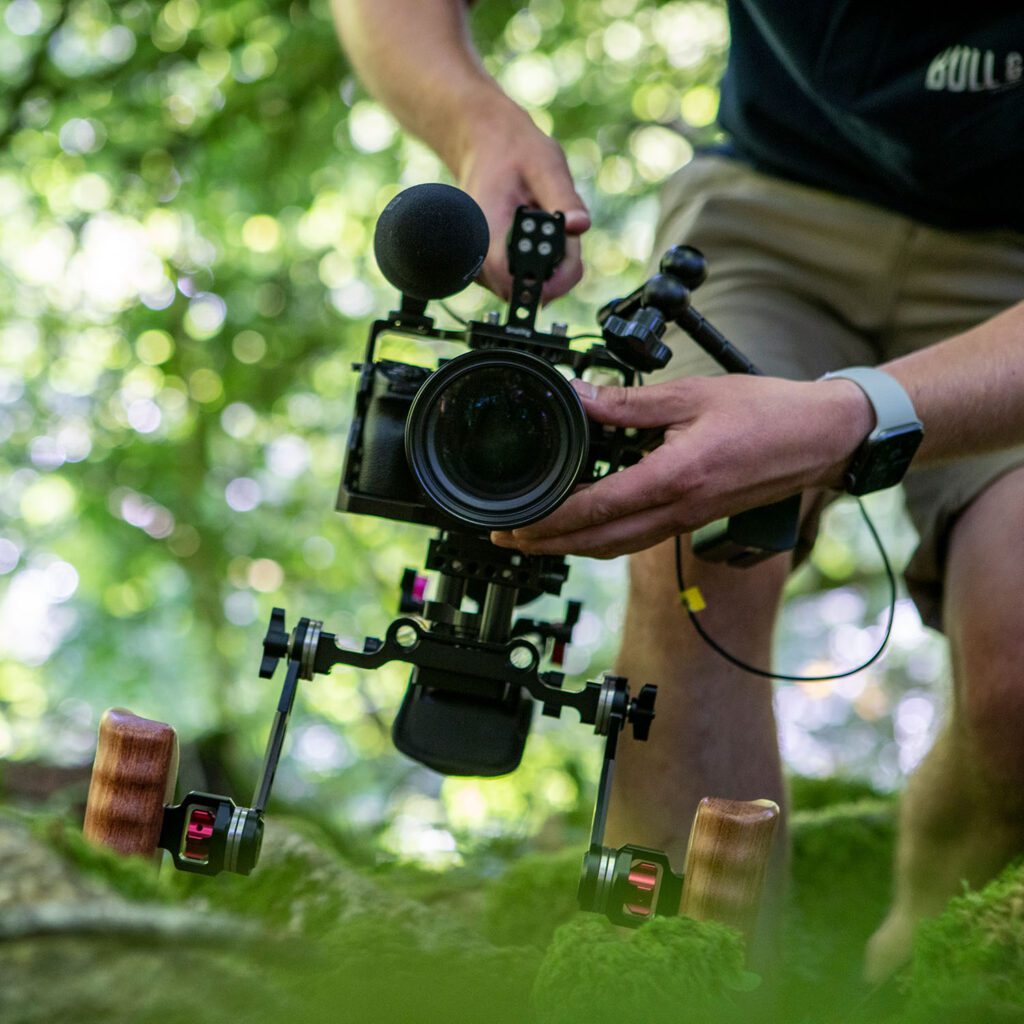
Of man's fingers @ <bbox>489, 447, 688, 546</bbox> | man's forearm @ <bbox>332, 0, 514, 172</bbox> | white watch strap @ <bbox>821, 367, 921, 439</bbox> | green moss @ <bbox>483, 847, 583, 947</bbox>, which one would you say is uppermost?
man's forearm @ <bbox>332, 0, 514, 172</bbox>

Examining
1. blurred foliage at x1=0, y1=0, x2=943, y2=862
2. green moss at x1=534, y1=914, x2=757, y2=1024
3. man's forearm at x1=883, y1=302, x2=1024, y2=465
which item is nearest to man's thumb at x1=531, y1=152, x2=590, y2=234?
man's forearm at x1=883, y1=302, x2=1024, y2=465

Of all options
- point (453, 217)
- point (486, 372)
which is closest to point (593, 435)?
point (486, 372)

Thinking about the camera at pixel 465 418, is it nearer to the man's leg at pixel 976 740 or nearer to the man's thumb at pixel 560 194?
the man's thumb at pixel 560 194

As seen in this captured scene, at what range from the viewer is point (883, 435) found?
1.46 metres

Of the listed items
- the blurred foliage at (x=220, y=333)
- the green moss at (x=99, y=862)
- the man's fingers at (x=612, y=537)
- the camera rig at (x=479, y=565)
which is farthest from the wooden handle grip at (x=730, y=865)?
the blurred foliage at (x=220, y=333)

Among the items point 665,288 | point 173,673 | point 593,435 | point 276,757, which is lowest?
point 173,673

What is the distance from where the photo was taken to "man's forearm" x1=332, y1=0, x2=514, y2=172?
1.91 metres

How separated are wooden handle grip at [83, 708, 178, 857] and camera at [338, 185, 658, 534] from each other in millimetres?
354

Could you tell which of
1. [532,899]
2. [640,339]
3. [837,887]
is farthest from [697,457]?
[837,887]

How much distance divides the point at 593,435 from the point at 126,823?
69 centimetres

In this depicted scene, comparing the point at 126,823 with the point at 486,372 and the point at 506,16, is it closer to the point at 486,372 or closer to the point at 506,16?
the point at 486,372

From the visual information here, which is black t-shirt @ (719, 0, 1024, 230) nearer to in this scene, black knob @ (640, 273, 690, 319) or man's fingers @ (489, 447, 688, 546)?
black knob @ (640, 273, 690, 319)

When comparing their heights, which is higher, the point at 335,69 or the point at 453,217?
the point at 335,69

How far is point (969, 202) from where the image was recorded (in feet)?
6.42
